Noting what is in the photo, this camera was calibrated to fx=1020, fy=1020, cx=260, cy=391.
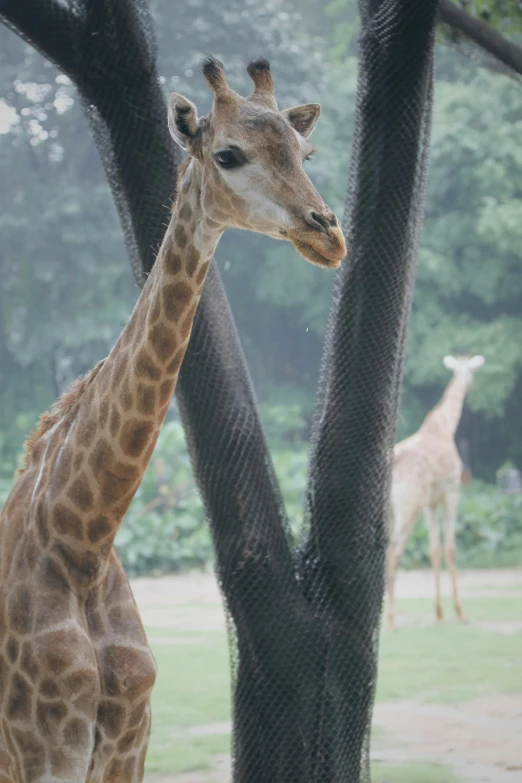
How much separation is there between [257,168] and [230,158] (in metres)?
0.08

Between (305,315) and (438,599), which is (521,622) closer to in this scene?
(438,599)

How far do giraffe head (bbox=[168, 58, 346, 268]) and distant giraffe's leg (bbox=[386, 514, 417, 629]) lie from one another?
5326 mm

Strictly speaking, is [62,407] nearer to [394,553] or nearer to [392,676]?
[392,676]

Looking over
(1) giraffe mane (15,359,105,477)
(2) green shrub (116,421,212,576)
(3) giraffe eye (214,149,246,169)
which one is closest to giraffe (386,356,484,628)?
(2) green shrub (116,421,212,576)

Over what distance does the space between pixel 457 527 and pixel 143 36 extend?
8317 millimetres

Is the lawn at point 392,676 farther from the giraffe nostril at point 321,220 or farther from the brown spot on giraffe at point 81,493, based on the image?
the giraffe nostril at point 321,220

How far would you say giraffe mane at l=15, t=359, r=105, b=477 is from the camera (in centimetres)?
250

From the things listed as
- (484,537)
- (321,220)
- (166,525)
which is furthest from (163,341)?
(484,537)

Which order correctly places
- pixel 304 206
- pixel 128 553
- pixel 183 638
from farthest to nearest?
pixel 128 553, pixel 183 638, pixel 304 206

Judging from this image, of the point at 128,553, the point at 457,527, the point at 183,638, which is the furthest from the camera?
the point at 457,527

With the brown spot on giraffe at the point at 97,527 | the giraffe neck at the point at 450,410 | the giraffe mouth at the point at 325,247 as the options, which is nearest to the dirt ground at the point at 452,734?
the giraffe neck at the point at 450,410

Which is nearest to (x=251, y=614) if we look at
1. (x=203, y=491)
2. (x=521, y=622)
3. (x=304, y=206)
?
(x=203, y=491)

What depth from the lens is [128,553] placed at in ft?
32.9

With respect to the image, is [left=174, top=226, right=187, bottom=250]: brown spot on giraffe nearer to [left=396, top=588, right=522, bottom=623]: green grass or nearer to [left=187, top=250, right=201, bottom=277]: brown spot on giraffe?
[left=187, top=250, right=201, bottom=277]: brown spot on giraffe
